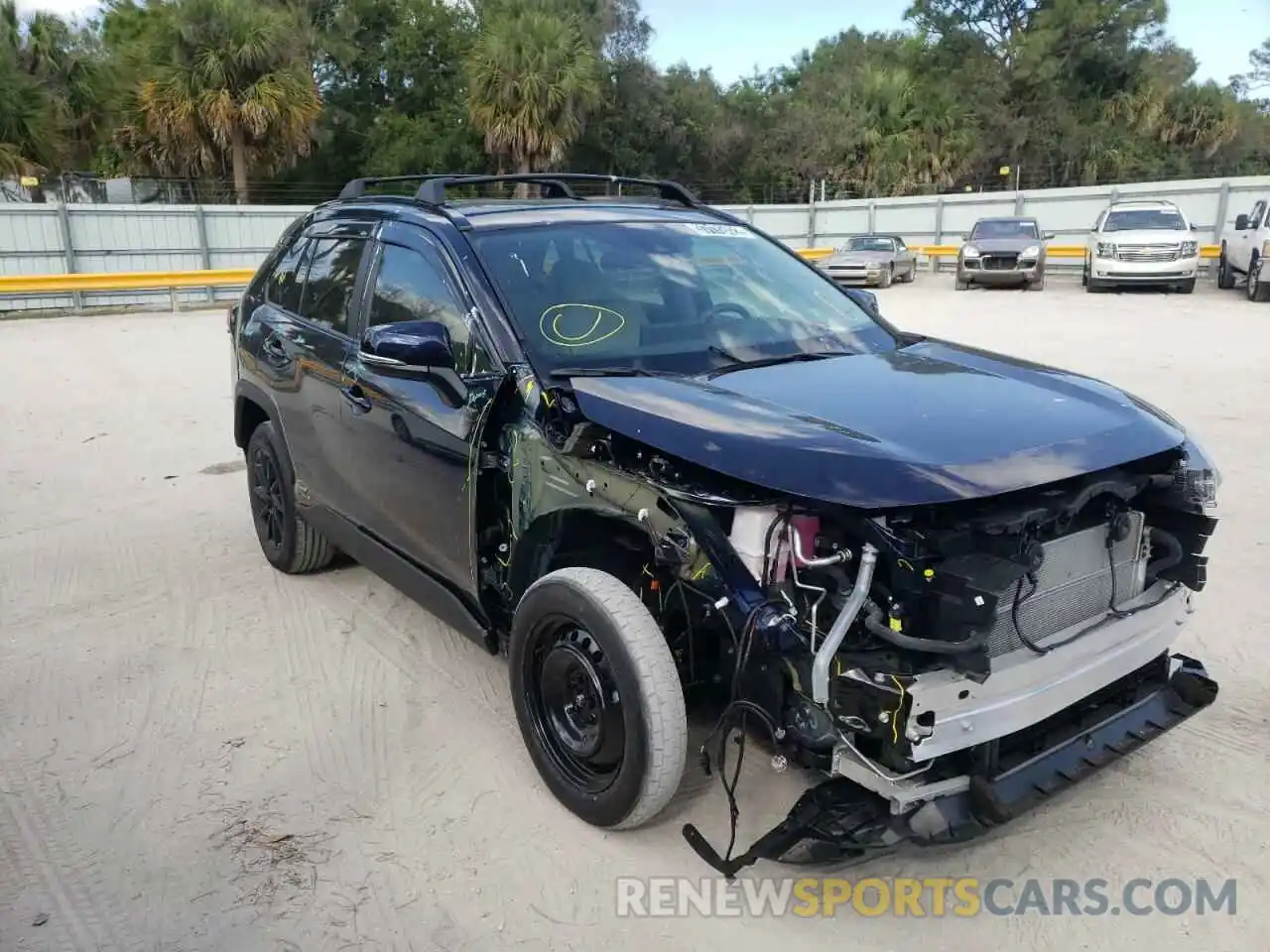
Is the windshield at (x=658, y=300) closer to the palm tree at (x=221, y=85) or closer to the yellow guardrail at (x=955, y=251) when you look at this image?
the yellow guardrail at (x=955, y=251)

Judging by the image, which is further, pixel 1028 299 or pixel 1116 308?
pixel 1028 299

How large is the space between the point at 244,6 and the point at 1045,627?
28373 millimetres

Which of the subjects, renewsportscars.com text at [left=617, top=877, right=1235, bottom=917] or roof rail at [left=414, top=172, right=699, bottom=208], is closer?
renewsportscars.com text at [left=617, top=877, right=1235, bottom=917]

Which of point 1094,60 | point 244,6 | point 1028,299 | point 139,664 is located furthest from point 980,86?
point 139,664

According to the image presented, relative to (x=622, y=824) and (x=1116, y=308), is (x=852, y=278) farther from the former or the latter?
(x=622, y=824)

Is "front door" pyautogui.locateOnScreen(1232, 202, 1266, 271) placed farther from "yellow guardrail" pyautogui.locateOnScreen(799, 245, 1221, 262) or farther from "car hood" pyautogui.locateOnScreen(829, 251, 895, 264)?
"car hood" pyautogui.locateOnScreen(829, 251, 895, 264)

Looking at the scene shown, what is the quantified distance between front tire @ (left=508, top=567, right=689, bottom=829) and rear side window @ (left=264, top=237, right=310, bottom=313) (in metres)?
2.45

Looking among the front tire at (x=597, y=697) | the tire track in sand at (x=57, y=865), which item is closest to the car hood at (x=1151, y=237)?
the front tire at (x=597, y=697)

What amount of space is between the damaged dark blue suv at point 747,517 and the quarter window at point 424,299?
0.02 m

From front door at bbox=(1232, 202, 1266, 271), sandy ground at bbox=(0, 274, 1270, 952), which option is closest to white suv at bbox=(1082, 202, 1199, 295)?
front door at bbox=(1232, 202, 1266, 271)

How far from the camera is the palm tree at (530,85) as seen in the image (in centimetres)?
2966

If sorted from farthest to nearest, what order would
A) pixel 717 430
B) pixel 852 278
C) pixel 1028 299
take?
pixel 852 278 < pixel 1028 299 < pixel 717 430

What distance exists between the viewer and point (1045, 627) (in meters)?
2.89

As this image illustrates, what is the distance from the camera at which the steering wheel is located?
3.88m
